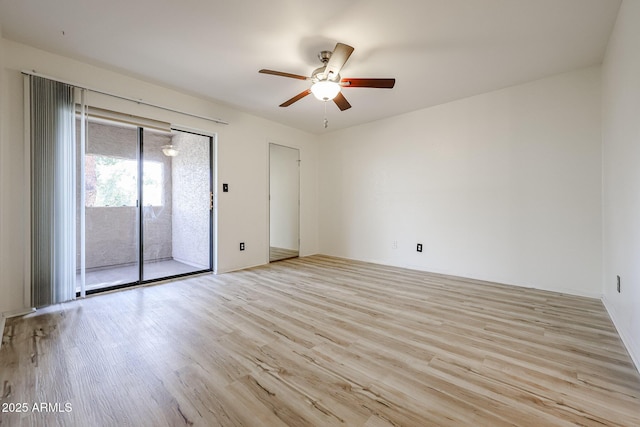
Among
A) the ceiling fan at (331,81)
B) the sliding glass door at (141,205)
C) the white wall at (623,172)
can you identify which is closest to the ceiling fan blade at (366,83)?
the ceiling fan at (331,81)

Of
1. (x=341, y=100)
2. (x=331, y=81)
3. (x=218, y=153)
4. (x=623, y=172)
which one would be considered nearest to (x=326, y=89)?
(x=331, y=81)

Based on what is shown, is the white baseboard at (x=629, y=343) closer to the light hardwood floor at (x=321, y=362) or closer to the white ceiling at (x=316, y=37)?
the light hardwood floor at (x=321, y=362)

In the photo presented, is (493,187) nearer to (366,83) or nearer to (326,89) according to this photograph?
(366,83)

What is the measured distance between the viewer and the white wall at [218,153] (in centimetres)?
243

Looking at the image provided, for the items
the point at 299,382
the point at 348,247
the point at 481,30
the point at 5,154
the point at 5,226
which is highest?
the point at 481,30

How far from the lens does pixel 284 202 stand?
5.14 metres

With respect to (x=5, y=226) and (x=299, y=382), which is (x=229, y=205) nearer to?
(x=5, y=226)

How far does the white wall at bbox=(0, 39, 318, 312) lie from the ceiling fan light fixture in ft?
7.07

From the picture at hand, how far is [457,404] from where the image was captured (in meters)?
1.33

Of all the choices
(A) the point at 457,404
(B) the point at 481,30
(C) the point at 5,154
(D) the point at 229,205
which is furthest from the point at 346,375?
(C) the point at 5,154

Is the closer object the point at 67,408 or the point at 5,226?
the point at 67,408

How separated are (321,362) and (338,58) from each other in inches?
93.1

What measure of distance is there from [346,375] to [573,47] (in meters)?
3.55

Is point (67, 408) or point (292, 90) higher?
point (292, 90)
